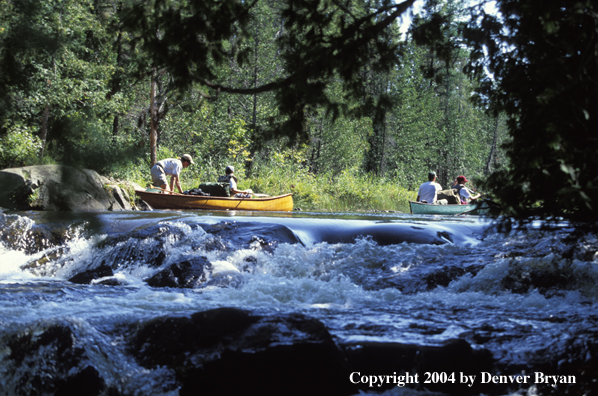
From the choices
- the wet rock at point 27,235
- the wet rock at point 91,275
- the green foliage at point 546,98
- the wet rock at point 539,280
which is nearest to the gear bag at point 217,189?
the wet rock at point 27,235

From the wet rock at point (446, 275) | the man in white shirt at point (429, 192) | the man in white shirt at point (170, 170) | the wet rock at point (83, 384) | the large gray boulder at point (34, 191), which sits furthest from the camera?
the man in white shirt at point (429, 192)

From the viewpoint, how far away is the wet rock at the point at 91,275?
5.30 m

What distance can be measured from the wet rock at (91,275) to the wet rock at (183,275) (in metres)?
0.59

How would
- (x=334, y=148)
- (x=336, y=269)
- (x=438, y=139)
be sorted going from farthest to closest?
(x=438, y=139) → (x=334, y=148) → (x=336, y=269)

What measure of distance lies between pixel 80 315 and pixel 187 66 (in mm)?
2070

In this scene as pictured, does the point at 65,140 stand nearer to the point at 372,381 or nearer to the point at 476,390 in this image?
the point at 372,381

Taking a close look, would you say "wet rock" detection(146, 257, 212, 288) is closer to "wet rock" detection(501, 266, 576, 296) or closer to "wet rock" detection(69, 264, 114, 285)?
"wet rock" detection(69, 264, 114, 285)

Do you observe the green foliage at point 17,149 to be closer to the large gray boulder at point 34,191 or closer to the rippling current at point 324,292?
the large gray boulder at point 34,191

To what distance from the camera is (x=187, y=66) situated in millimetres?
3131

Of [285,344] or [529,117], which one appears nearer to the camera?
[285,344]

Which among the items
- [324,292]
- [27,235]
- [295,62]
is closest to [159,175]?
[27,235]

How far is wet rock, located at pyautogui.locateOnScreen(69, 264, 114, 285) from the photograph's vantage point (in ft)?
17.4

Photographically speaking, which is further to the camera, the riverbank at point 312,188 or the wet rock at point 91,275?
the riverbank at point 312,188

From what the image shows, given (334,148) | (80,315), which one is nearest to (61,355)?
(80,315)
